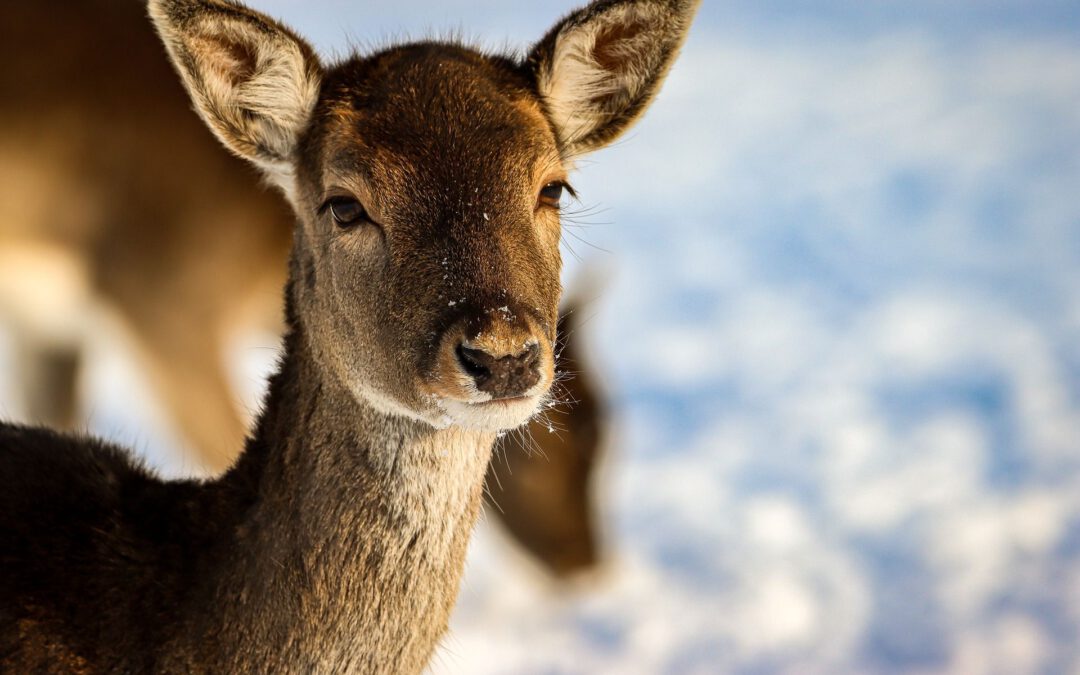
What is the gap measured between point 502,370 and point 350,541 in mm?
637

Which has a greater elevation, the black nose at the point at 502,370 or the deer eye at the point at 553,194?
the deer eye at the point at 553,194

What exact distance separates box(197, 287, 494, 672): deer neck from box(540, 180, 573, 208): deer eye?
670 mm

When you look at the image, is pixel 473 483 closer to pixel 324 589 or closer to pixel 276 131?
pixel 324 589

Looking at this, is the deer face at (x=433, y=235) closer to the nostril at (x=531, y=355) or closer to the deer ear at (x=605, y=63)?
the nostril at (x=531, y=355)

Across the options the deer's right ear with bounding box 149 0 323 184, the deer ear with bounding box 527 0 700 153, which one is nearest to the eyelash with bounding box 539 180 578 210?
the deer ear with bounding box 527 0 700 153

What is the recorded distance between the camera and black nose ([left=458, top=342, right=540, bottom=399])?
2.82m

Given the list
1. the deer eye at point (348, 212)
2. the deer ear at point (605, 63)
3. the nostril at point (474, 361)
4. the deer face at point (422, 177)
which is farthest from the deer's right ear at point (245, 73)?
the nostril at point (474, 361)

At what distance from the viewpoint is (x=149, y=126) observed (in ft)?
27.3

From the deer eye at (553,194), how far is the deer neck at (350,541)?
670mm

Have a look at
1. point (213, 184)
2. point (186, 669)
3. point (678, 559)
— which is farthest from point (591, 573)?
point (186, 669)

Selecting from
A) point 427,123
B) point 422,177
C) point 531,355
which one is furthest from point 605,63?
point 531,355

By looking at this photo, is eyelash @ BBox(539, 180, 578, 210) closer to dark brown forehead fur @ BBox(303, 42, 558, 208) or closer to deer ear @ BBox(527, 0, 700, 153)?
dark brown forehead fur @ BBox(303, 42, 558, 208)

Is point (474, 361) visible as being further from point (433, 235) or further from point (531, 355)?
point (433, 235)

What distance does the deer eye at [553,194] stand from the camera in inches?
131
